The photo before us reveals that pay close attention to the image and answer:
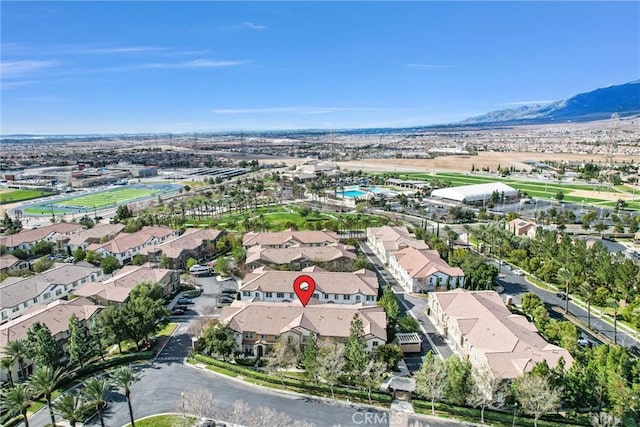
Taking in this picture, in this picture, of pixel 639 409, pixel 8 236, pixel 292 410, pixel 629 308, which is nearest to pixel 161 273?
pixel 292 410

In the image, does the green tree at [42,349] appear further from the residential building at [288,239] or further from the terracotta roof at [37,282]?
the residential building at [288,239]

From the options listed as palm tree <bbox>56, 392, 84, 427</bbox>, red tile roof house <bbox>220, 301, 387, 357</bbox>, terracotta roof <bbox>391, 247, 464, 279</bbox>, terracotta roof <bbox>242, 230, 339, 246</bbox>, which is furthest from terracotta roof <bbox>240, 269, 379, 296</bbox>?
palm tree <bbox>56, 392, 84, 427</bbox>

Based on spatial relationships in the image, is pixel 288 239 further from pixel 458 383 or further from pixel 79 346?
pixel 458 383

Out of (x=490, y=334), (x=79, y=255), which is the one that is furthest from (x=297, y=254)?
(x=79, y=255)

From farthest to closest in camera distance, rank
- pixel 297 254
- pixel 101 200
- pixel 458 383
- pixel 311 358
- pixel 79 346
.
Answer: pixel 101 200 < pixel 297 254 < pixel 79 346 < pixel 311 358 < pixel 458 383

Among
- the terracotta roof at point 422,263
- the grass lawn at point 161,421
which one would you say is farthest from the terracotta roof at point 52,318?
the terracotta roof at point 422,263

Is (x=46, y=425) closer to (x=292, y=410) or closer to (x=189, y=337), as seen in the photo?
(x=189, y=337)

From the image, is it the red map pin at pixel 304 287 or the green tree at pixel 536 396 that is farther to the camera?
the red map pin at pixel 304 287
